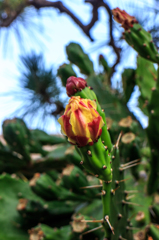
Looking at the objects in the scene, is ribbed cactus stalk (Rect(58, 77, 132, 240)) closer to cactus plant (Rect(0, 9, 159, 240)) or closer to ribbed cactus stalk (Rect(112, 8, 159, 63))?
cactus plant (Rect(0, 9, 159, 240))

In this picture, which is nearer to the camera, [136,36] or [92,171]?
[92,171]

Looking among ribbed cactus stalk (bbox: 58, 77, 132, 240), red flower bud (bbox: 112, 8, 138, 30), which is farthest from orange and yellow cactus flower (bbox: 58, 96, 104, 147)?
red flower bud (bbox: 112, 8, 138, 30)

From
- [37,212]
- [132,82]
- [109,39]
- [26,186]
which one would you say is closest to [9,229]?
[37,212]

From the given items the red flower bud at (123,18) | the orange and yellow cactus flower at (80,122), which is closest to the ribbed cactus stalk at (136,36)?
the red flower bud at (123,18)

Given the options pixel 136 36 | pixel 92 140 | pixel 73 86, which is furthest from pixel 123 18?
pixel 92 140

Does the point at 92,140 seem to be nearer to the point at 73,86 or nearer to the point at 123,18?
the point at 73,86

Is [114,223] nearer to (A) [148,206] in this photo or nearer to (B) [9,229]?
(A) [148,206]

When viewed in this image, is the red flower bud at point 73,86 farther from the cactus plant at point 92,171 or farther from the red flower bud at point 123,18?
the red flower bud at point 123,18
